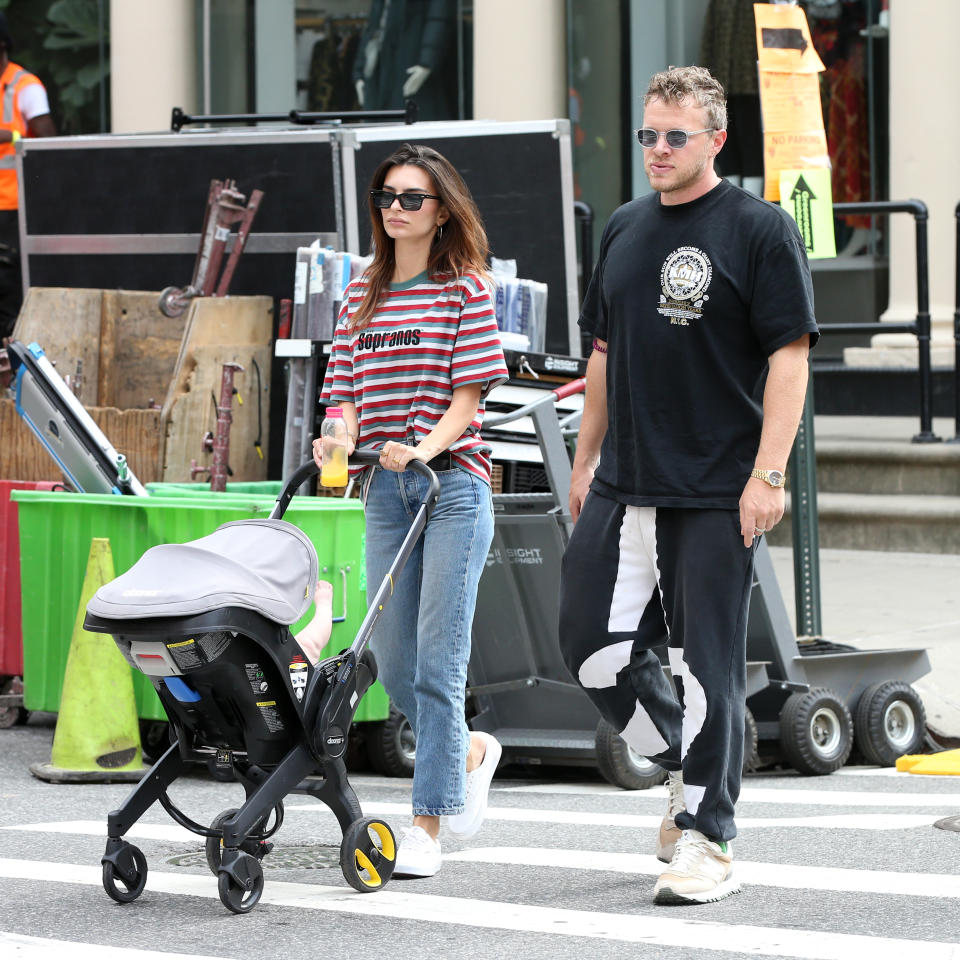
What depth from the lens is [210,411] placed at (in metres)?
9.70

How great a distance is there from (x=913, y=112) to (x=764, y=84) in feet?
23.2

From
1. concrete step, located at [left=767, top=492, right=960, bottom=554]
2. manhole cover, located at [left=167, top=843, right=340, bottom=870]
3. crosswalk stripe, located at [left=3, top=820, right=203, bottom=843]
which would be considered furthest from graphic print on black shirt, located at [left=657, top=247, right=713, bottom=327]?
concrete step, located at [left=767, top=492, right=960, bottom=554]

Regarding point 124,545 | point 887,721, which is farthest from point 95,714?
point 887,721

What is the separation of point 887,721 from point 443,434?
3.55 m

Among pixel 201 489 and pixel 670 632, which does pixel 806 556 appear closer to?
pixel 201 489

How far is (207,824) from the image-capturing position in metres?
6.30

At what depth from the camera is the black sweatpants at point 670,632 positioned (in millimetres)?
4875

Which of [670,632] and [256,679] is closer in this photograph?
[256,679]

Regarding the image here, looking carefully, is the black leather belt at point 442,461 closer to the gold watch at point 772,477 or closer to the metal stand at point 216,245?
the gold watch at point 772,477

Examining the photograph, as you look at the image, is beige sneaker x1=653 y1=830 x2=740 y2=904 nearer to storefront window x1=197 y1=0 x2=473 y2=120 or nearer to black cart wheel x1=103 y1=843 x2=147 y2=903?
black cart wheel x1=103 y1=843 x2=147 y2=903

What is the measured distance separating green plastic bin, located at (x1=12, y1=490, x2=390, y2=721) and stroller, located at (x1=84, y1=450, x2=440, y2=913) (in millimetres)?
2119

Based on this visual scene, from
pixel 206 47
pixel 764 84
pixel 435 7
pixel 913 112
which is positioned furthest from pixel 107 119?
pixel 764 84

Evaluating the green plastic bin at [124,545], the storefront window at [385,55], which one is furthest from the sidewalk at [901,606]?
the storefront window at [385,55]

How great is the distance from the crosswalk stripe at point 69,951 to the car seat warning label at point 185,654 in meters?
0.68
